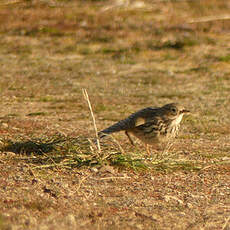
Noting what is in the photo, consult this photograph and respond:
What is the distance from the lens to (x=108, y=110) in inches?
368

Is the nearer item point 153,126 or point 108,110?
point 153,126

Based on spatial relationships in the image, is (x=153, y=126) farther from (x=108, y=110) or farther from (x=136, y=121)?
(x=108, y=110)

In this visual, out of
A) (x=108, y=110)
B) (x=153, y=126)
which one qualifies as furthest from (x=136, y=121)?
(x=108, y=110)

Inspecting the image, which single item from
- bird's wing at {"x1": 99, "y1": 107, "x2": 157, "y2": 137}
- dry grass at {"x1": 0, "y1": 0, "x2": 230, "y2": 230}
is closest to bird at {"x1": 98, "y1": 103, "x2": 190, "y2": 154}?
bird's wing at {"x1": 99, "y1": 107, "x2": 157, "y2": 137}

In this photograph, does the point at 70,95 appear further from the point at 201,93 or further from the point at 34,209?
the point at 34,209

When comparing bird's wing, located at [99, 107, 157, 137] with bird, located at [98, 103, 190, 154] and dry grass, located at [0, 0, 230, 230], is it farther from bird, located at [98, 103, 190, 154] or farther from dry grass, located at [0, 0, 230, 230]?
dry grass, located at [0, 0, 230, 230]

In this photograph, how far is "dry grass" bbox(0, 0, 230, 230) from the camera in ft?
16.3

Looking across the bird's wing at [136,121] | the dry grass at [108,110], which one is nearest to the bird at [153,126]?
the bird's wing at [136,121]

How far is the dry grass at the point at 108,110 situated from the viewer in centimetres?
496

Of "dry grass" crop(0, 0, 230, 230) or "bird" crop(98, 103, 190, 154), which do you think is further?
"bird" crop(98, 103, 190, 154)

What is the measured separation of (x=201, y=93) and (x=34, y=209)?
21.8 feet

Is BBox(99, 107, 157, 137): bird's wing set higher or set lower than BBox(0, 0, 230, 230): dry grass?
higher

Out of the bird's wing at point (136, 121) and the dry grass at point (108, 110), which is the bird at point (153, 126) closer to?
the bird's wing at point (136, 121)

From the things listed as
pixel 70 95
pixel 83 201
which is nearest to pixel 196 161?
pixel 83 201
